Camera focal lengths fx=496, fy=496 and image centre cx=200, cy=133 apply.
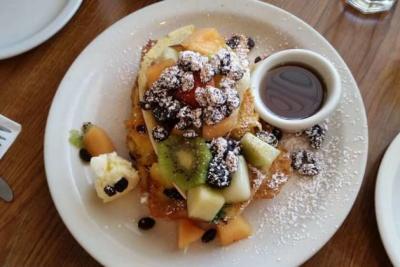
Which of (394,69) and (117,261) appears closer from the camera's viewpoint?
(117,261)

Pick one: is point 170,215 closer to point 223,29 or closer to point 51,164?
point 51,164

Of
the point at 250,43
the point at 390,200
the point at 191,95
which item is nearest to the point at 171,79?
the point at 191,95

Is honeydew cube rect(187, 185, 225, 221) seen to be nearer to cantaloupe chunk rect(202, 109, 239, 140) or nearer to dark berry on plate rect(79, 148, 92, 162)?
cantaloupe chunk rect(202, 109, 239, 140)

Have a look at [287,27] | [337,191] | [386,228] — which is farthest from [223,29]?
[386,228]

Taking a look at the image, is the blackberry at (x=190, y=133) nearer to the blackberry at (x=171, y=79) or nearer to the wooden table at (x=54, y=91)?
the blackberry at (x=171, y=79)

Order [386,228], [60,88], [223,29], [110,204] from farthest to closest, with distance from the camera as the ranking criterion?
[223,29], [60,88], [110,204], [386,228]

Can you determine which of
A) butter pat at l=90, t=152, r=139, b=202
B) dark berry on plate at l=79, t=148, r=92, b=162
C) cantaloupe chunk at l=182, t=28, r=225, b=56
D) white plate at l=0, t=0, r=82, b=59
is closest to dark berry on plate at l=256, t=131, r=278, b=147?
cantaloupe chunk at l=182, t=28, r=225, b=56
